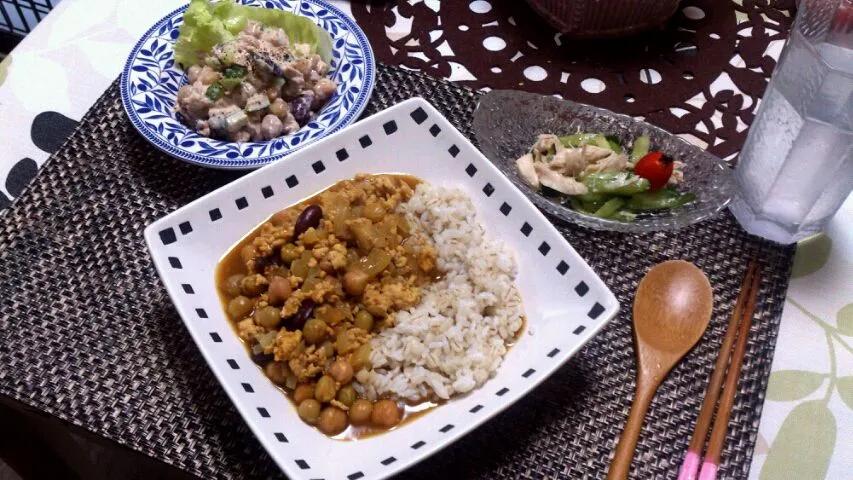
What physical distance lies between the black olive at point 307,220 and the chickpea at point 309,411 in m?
0.46

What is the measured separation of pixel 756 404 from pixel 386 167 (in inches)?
45.8

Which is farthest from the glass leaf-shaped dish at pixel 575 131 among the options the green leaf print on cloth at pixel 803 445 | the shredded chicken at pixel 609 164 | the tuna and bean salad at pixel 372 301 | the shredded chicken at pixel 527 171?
the green leaf print on cloth at pixel 803 445

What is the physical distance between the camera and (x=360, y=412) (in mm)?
1525

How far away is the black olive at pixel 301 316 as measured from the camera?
1610 mm

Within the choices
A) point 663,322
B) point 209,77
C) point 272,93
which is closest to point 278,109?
point 272,93

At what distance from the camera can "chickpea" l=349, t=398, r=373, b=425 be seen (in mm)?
1526

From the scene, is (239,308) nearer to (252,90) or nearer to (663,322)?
(252,90)

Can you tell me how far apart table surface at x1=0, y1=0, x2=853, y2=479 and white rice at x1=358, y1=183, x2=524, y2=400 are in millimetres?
669

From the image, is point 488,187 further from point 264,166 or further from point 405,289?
point 264,166

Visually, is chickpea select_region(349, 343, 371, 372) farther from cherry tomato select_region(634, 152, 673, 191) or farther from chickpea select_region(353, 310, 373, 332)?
cherry tomato select_region(634, 152, 673, 191)

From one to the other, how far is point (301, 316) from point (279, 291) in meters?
0.10

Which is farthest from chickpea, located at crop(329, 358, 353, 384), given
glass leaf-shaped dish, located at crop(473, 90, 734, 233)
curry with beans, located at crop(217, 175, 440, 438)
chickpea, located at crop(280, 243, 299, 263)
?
glass leaf-shaped dish, located at crop(473, 90, 734, 233)

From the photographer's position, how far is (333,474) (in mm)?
1416

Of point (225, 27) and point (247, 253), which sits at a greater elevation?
point (225, 27)
